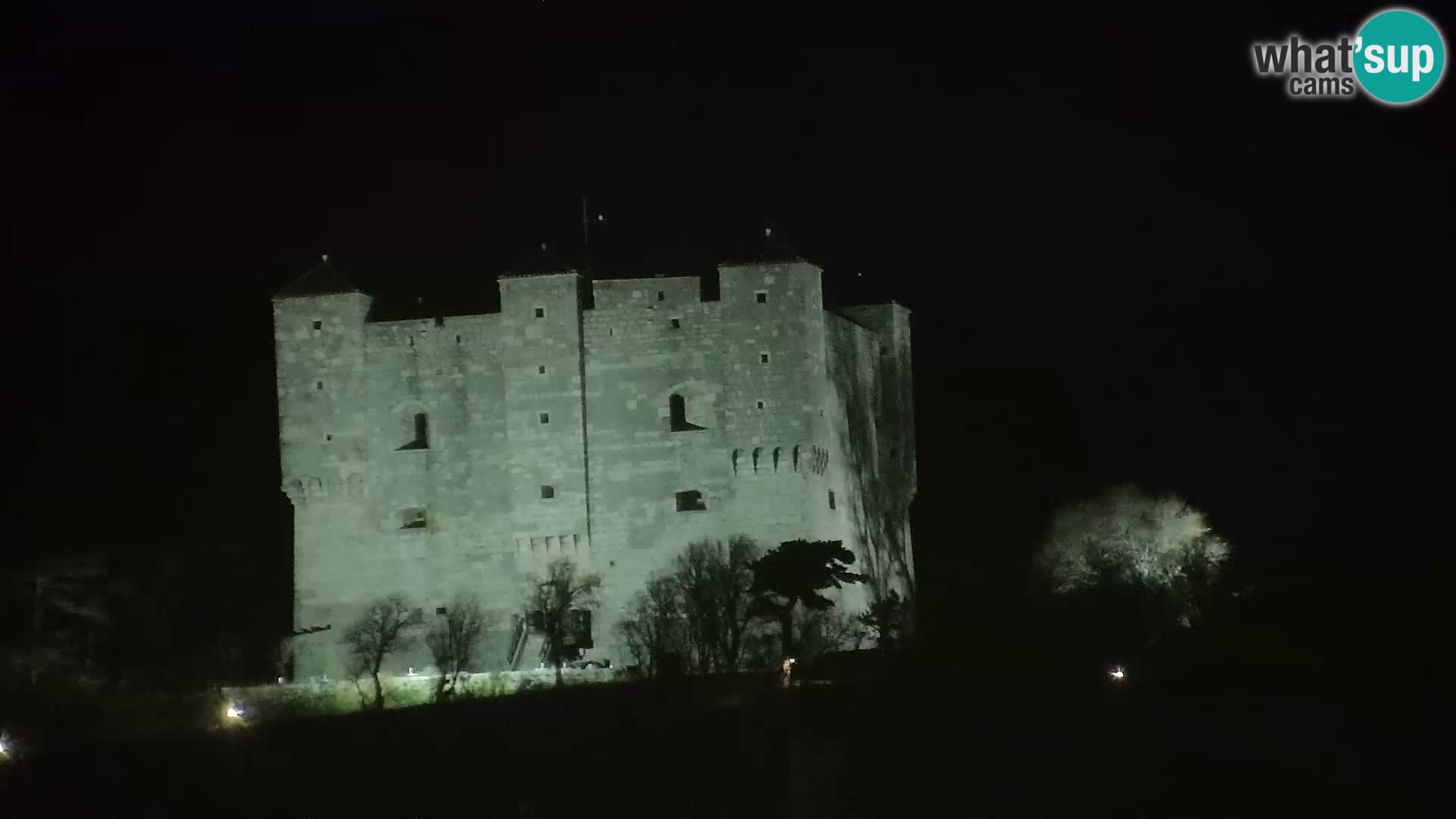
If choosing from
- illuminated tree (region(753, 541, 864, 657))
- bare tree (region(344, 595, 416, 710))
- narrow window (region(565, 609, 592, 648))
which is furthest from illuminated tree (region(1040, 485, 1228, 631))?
bare tree (region(344, 595, 416, 710))

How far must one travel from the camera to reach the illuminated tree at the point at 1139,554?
6538cm

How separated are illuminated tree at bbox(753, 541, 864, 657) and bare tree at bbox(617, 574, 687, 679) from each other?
1.64 metres

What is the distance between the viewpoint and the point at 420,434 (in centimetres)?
6219

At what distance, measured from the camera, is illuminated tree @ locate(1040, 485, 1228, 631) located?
65375 mm

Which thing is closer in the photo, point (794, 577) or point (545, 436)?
point (794, 577)

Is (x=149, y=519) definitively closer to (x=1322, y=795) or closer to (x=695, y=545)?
(x=695, y=545)

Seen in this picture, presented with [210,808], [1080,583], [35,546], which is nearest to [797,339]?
[1080,583]

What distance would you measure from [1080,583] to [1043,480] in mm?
10511

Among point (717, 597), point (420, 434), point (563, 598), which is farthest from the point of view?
point (420, 434)

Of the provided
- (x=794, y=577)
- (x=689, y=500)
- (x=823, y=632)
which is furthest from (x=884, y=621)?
(x=689, y=500)

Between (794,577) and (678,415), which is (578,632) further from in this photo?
(678,415)

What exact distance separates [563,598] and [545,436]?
133 inches

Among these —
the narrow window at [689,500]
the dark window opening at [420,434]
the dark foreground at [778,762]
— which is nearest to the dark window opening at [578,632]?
the narrow window at [689,500]

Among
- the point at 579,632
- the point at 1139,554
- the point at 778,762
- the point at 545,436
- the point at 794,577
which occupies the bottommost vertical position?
the point at 778,762
